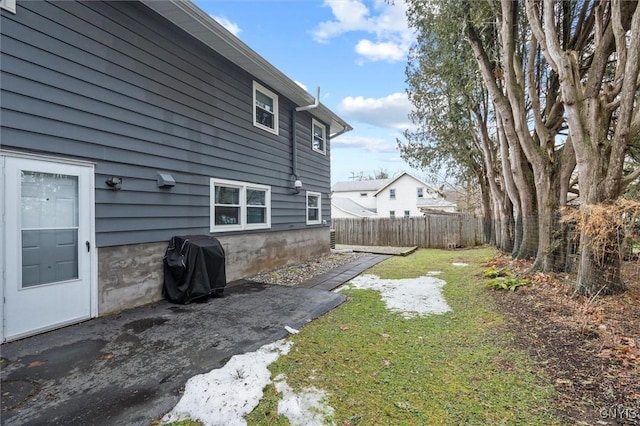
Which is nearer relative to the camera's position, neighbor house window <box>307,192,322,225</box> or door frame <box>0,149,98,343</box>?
door frame <box>0,149,98,343</box>

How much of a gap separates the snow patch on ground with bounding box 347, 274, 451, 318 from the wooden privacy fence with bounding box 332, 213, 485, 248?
23.8 ft

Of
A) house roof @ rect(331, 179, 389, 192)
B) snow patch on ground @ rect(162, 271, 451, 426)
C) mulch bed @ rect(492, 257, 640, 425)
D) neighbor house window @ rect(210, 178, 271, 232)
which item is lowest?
snow patch on ground @ rect(162, 271, 451, 426)

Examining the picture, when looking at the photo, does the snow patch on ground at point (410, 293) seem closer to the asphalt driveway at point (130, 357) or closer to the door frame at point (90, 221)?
the asphalt driveway at point (130, 357)

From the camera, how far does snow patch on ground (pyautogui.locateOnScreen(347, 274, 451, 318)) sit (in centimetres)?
457

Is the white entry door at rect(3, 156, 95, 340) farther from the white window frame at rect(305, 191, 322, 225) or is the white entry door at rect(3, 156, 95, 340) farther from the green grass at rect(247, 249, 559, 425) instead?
the white window frame at rect(305, 191, 322, 225)

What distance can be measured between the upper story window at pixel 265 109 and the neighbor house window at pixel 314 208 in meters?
2.60

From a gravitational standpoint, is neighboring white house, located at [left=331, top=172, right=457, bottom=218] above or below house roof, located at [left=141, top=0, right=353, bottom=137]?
below

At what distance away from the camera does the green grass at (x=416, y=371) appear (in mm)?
2111

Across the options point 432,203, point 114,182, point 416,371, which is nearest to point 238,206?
point 114,182

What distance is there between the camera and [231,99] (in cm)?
639

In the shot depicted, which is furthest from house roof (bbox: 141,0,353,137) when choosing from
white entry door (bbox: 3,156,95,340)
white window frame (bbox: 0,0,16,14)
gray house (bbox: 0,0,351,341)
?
white entry door (bbox: 3,156,95,340)

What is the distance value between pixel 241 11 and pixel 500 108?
6130 mm

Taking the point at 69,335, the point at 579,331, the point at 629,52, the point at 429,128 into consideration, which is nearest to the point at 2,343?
the point at 69,335

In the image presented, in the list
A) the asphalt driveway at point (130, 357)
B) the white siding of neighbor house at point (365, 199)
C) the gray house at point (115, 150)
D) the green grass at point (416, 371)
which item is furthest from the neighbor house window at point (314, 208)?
the white siding of neighbor house at point (365, 199)
